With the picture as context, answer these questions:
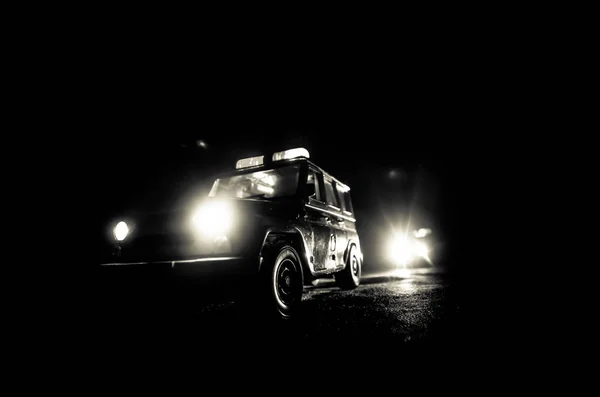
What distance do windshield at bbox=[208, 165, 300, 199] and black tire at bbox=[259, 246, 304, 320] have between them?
108cm

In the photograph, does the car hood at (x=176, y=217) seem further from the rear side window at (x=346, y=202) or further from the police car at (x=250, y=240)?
the rear side window at (x=346, y=202)

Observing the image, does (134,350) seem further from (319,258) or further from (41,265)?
(41,265)

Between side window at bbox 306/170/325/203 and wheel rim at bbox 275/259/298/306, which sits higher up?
side window at bbox 306/170/325/203

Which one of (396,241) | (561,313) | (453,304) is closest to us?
(561,313)

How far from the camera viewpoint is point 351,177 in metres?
23.0

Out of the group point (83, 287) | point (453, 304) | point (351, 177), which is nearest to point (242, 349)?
point (83, 287)

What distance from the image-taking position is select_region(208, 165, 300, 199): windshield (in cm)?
470

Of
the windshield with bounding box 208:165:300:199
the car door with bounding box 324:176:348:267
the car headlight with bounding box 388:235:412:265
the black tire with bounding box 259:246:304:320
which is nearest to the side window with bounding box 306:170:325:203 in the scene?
the windshield with bounding box 208:165:300:199

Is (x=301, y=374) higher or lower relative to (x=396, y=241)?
lower

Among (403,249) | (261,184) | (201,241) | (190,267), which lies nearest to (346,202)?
(261,184)

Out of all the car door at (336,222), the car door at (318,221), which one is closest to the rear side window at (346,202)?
the car door at (336,222)

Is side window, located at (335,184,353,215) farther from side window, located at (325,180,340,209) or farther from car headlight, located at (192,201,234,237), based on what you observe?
car headlight, located at (192,201,234,237)

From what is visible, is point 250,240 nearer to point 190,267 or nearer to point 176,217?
point 190,267

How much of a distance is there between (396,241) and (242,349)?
13779 mm
